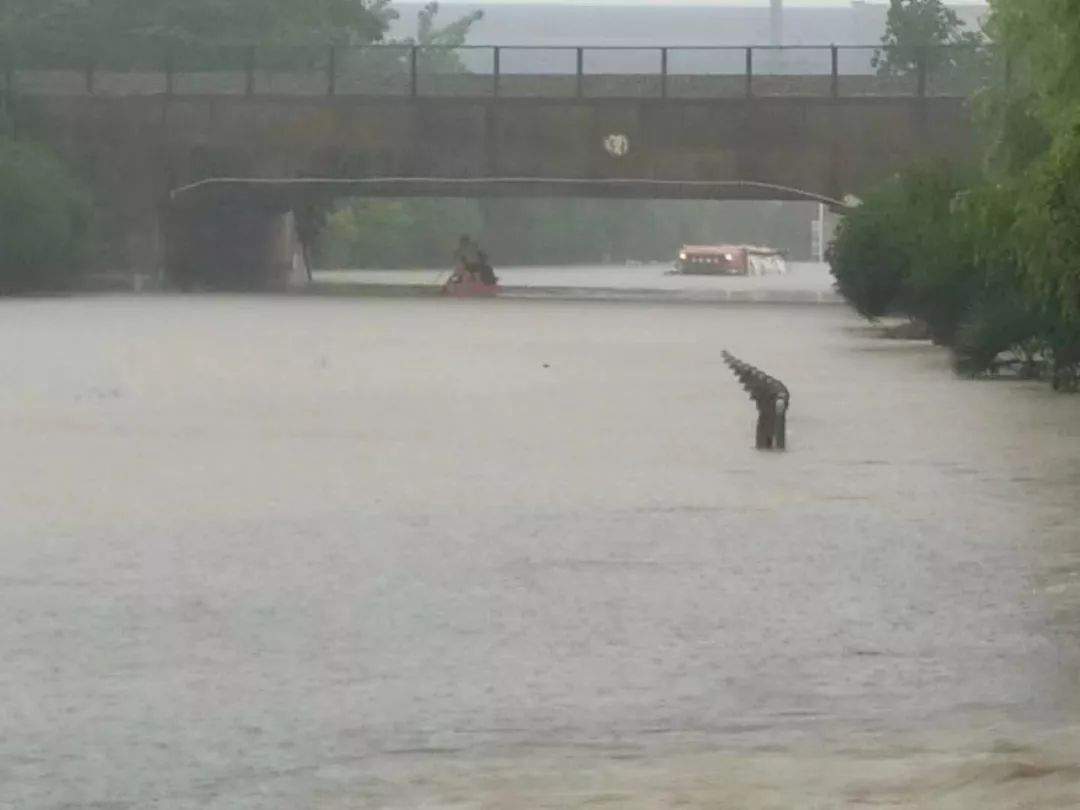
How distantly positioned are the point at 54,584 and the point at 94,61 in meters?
66.8

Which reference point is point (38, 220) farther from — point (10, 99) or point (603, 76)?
point (603, 76)

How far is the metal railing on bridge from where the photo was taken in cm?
6756

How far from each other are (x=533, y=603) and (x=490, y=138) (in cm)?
5410

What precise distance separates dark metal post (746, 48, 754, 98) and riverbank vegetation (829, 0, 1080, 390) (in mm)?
17550

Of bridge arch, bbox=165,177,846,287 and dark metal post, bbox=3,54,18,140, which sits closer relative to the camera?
bridge arch, bbox=165,177,846,287

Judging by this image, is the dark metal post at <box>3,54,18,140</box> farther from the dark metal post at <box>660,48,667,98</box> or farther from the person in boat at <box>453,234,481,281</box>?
the dark metal post at <box>660,48,667,98</box>

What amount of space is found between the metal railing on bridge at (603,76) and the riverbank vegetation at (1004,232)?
17612mm

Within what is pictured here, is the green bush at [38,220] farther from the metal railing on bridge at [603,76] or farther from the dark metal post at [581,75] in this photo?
the dark metal post at [581,75]

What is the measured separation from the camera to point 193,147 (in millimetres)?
70000

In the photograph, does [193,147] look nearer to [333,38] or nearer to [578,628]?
[333,38]

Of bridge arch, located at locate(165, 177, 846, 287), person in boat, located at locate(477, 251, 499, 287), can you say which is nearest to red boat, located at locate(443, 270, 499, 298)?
person in boat, located at locate(477, 251, 499, 287)

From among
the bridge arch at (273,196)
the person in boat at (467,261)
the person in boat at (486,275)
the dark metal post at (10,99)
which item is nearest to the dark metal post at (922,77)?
the bridge arch at (273,196)

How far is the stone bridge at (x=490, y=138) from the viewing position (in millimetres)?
67000

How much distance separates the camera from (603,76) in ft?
225
